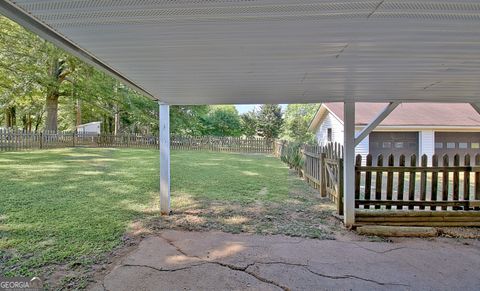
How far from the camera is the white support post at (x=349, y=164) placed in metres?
4.37

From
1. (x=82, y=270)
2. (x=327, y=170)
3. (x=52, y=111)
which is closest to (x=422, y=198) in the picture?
(x=327, y=170)

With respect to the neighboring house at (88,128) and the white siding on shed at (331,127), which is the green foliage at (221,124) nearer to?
the neighboring house at (88,128)

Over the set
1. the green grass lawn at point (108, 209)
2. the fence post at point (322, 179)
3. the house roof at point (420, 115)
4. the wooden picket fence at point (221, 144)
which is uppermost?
the house roof at point (420, 115)

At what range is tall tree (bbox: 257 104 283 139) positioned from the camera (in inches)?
996

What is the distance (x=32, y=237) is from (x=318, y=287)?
3.64 metres

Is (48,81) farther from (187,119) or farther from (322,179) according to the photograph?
(322,179)

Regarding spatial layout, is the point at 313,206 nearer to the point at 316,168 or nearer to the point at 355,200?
the point at 355,200

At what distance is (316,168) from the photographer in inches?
286

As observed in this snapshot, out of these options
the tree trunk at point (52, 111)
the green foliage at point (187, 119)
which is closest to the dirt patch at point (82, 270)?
the tree trunk at point (52, 111)

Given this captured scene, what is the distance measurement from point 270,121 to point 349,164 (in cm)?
2104

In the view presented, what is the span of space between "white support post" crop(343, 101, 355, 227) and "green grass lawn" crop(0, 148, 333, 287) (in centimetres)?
49

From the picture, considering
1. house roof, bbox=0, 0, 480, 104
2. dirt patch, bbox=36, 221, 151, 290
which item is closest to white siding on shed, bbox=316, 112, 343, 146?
house roof, bbox=0, 0, 480, 104

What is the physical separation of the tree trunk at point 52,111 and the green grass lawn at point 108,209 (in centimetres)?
922

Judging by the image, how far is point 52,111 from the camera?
1747 centimetres
